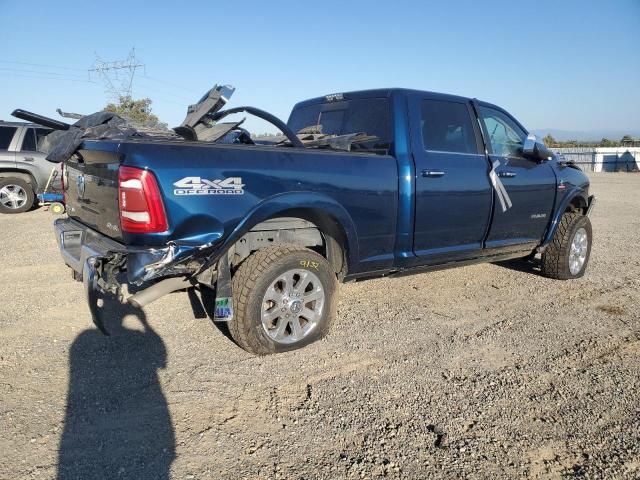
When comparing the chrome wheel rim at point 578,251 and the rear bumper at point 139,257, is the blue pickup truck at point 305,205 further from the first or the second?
the chrome wheel rim at point 578,251

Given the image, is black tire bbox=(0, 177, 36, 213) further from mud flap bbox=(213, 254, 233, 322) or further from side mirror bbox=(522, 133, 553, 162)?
side mirror bbox=(522, 133, 553, 162)

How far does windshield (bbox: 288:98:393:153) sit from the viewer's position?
4379 millimetres

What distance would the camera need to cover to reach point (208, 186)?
310 centimetres

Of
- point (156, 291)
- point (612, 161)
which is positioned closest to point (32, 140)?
point (156, 291)

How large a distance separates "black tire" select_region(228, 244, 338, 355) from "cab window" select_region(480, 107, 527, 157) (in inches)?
96.6

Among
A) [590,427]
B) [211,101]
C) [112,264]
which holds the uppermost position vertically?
[211,101]

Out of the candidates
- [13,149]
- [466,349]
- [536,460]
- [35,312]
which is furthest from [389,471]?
[13,149]

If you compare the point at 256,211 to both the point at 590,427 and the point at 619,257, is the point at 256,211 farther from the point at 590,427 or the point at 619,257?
the point at 619,257

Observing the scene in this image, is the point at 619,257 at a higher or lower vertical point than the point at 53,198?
lower

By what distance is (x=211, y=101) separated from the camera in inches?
148

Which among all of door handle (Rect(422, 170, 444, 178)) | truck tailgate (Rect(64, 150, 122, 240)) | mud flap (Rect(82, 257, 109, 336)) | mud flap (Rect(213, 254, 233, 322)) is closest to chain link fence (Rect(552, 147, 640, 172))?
door handle (Rect(422, 170, 444, 178))

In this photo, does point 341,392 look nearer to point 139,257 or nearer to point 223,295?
point 223,295

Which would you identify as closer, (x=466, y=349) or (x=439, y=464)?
(x=439, y=464)

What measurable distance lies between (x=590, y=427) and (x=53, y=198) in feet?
24.9
